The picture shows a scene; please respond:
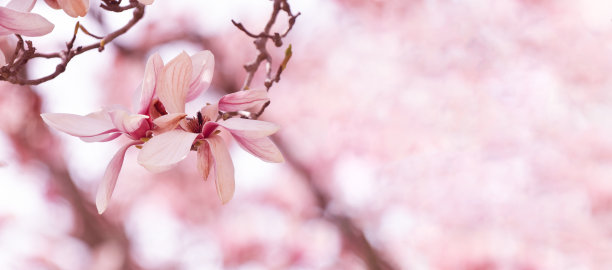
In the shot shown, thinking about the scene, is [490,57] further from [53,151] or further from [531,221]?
[53,151]

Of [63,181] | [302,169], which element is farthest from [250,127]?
[302,169]

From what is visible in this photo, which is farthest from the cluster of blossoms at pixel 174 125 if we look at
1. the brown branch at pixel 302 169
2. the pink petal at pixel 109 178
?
the brown branch at pixel 302 169

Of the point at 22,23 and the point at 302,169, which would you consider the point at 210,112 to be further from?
the point at 302,169

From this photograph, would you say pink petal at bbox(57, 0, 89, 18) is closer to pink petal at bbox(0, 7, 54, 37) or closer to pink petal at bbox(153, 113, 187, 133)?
pink petal at bbox(0, 7, 54, 37)

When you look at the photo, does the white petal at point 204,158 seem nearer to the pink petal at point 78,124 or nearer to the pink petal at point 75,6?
the pink petal at point 78,124

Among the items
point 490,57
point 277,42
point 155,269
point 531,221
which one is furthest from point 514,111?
point 155,269

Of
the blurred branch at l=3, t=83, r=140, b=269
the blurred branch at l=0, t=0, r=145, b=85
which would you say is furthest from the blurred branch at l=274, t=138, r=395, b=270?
the blurred branch at l=0, t=0, r=145, b=85

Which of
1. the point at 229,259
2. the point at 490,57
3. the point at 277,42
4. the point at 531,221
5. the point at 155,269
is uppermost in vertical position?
the point at 490,57
